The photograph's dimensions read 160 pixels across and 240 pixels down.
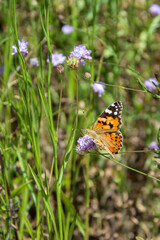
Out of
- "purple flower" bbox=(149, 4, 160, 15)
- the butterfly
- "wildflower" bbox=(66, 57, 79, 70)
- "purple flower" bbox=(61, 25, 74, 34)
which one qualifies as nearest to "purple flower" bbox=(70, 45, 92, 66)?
"wildflower" bbox=(66, 57, 79, 70)

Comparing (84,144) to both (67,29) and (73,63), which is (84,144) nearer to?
(73,63)

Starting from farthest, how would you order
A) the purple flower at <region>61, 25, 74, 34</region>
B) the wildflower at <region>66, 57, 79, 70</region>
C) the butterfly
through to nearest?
the purple flower at <region>61, 25, 74, 34</region> < the butterfly < the wildflower at <region>66, 57, 79, 70</region>

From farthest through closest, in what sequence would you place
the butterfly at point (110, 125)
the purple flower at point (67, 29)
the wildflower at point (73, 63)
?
1. the purple flower at point (67, 29)
2. the butterfly at point (110, 125)
3. the wildflower at point (73, 63)

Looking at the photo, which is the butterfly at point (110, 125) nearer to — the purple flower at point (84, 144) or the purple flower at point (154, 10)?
the purple flower at point (84, 144)

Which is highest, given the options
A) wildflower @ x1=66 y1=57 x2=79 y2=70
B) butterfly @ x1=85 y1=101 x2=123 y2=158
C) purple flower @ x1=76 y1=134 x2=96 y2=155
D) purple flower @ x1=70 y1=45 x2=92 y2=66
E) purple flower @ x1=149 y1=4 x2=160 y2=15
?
purple flower @ x1=149 y1=4 x2=160 y2=15

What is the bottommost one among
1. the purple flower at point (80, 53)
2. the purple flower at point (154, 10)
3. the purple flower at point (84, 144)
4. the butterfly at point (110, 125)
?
the purple flower at point (84, 144)

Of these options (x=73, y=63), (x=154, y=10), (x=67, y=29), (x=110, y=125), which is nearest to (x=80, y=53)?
(x=73, y=63)

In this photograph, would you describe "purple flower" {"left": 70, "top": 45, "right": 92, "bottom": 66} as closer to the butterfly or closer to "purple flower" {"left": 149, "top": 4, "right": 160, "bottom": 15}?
the butterfly

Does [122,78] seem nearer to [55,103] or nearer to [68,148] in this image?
[55,103]

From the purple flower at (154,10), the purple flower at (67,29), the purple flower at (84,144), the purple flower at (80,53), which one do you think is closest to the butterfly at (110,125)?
the purple flower at (84,144)
